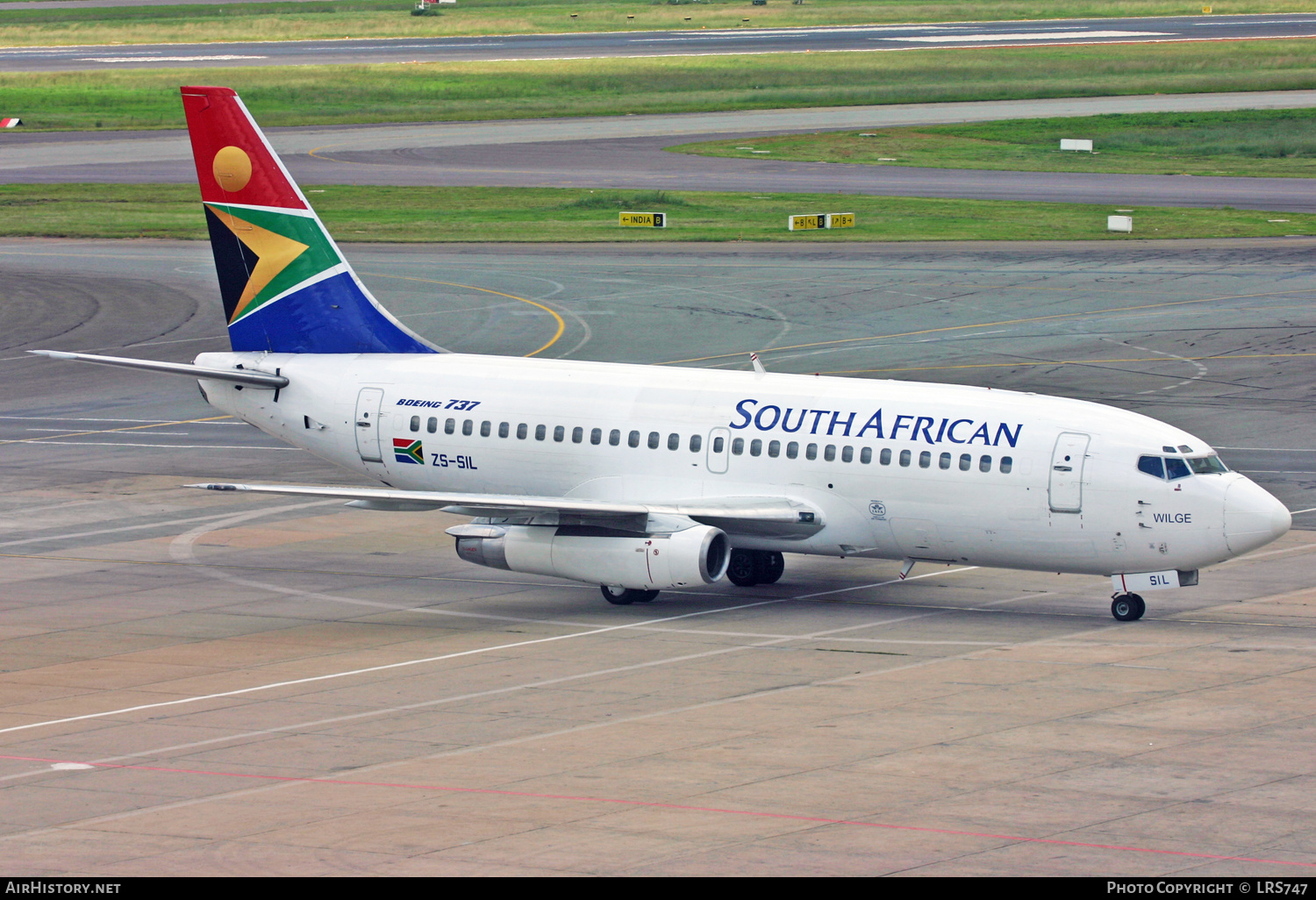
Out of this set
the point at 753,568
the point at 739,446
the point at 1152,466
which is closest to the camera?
the point at 1152,466

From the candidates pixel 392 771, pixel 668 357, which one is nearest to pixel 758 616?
pixel 392 771

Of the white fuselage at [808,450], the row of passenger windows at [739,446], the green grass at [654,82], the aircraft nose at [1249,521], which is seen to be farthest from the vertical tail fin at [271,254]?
the green grass at [654,82]

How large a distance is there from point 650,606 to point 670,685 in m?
7.23

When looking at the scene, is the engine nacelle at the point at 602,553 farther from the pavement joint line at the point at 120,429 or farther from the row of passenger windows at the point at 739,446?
the pavement joint line at the point at 120,429

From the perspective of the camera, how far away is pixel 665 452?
124 feet

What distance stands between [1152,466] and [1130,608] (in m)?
2.98

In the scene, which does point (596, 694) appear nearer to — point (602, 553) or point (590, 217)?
point (602, 553)

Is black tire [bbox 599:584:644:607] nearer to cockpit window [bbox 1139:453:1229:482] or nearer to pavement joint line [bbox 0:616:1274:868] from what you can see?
pavement joint line [bbox 0:616:1274:868]

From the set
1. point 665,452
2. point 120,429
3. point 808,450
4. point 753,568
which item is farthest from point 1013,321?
point 808,450

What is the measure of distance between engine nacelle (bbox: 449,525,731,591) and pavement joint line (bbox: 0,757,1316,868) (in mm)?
11550

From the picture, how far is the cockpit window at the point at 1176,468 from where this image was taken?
111 ft

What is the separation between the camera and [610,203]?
328 feet

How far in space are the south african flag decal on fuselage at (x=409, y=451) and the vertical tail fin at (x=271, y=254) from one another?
2.64m

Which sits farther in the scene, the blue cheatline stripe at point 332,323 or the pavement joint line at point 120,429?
the pavement joint line at point 120,429
